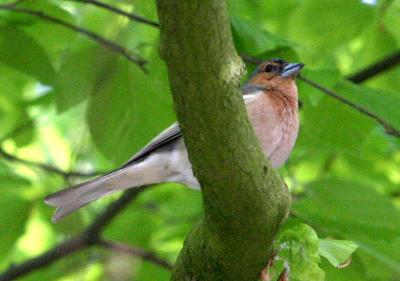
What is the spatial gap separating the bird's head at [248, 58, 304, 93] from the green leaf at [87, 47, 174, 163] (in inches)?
30.2

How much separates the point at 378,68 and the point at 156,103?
2.29 metres

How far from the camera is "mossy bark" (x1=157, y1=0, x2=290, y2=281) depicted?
295 cm

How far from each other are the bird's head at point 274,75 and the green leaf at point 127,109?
767 millimetres

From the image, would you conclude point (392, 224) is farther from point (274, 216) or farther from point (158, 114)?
point (274, 216)

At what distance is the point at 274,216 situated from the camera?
12.2 feet

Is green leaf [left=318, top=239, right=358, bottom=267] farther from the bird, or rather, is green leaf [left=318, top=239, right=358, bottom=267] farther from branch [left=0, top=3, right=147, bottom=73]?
branch [left=0, top=3, right=147, bottom=73]

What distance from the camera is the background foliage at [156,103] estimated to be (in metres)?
5.27

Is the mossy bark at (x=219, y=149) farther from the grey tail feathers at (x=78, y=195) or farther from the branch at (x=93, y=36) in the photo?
the branch at (x=93, y=36)

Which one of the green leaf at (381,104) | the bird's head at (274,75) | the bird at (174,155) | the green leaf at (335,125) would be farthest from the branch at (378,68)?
the green leaf at (381,104)

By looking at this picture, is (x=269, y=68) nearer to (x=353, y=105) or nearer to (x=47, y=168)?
(x=353, y=105)

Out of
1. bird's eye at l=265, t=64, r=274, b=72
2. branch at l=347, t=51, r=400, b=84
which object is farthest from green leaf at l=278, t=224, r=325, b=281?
branch at l=347, t=51, r=400, b=84

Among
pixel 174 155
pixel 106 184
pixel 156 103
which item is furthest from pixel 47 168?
pixel 174 155

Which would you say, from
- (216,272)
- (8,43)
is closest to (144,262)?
(8,43)

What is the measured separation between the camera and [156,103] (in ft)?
19.3
